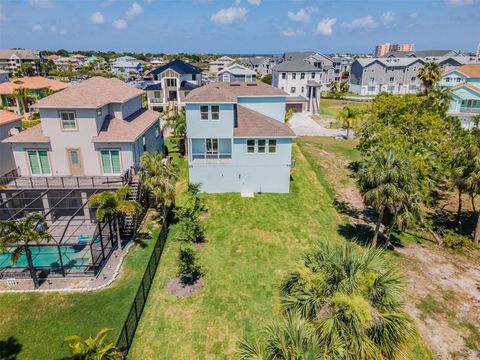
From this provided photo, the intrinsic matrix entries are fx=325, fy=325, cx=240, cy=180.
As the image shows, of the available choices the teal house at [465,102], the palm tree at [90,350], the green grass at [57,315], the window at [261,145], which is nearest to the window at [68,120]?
the green grass at [57,315]

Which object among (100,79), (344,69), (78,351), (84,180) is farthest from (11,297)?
(344,69)

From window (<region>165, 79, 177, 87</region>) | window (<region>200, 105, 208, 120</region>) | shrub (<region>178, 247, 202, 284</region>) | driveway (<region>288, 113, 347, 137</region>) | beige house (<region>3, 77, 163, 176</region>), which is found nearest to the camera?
shrub (<region>178, 247, 202, 284</region>)

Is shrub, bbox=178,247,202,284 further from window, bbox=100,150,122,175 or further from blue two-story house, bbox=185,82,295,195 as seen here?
blue two-story house, bbox=185,82,295,195

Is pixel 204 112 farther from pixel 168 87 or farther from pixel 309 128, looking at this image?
pixel 168 87

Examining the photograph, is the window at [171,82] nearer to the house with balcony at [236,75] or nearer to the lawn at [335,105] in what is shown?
the house with balcony at [236,75]

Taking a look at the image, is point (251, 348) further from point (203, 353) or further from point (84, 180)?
point (84, 180)

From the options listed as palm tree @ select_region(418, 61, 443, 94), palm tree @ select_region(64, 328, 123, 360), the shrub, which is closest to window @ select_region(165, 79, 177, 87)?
palm tree @ select_region(418, 61, 443, 94)

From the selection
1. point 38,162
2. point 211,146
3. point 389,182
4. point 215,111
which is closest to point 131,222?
point 38,162

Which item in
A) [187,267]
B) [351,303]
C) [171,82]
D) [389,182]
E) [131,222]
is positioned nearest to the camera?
[351,303]
